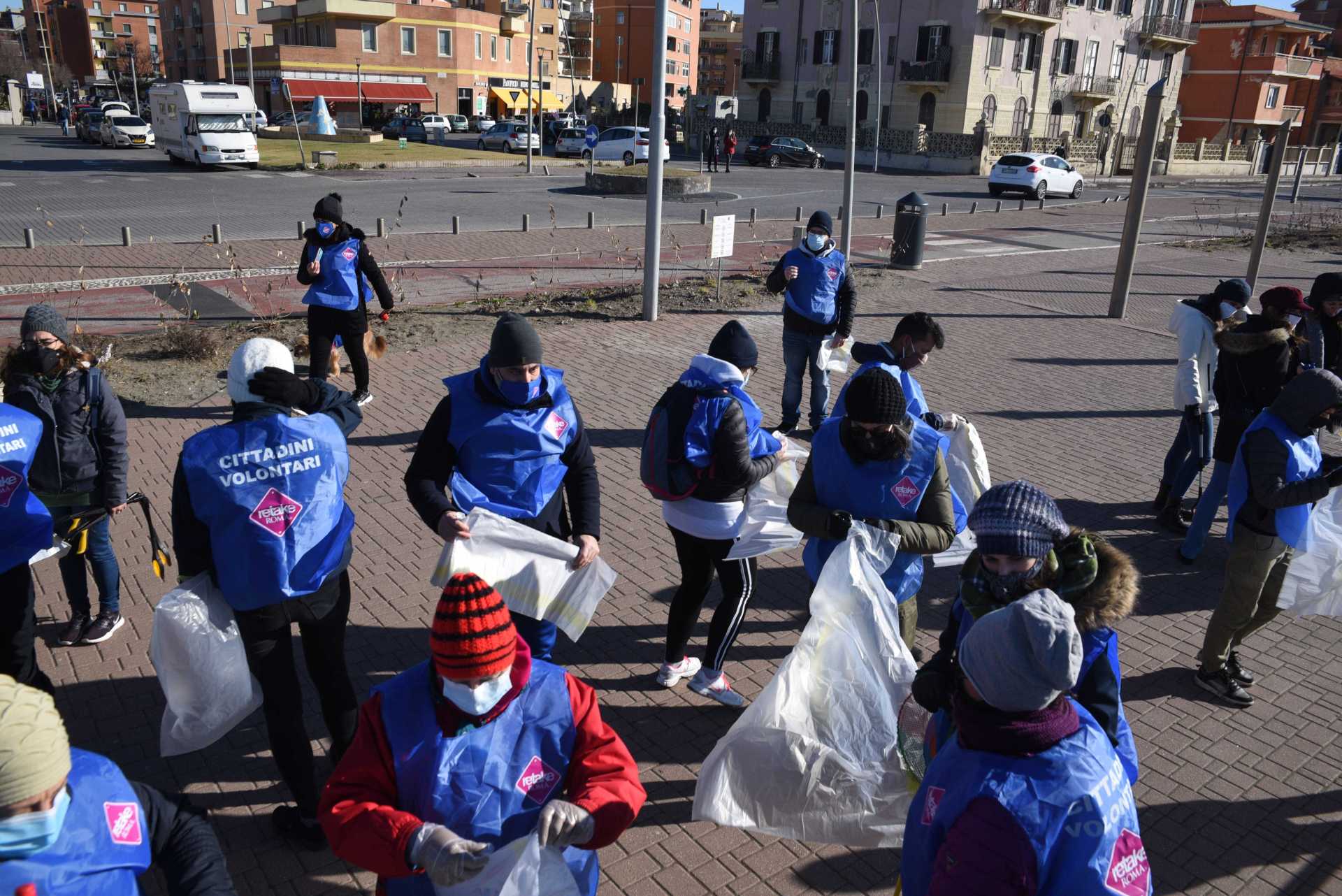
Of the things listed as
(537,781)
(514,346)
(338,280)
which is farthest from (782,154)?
(537,781)

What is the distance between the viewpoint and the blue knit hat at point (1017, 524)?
9.23ft

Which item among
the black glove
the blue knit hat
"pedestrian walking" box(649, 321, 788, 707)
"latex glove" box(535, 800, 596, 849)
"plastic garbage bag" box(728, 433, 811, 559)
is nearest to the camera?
"latex glove" box(535, 800, 596, 849)

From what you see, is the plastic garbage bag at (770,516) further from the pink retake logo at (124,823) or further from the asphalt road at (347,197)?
the asphalt road at (347,197)

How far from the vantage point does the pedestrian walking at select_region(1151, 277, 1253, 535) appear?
21.7 feet

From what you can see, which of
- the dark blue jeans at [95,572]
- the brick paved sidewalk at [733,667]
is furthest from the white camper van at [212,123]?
the dark blue jeans at [95,572]

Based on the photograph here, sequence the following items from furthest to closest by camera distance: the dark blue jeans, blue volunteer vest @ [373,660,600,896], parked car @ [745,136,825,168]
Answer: parked car @ [745,136,825,168] → the dark blue jeans → blue volunteer vest @ [373,660,600,896]

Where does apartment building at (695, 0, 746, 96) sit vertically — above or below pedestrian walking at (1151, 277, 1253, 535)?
above

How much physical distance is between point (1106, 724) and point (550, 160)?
41.4 m

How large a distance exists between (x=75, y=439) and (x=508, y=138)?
45.8 meters

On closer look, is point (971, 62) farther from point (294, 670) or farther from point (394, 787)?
point (394, 787)

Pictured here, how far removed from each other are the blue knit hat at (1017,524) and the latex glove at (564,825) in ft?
4.62

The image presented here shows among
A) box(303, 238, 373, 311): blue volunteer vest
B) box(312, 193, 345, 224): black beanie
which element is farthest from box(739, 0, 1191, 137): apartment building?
box(303, 238, 373, 311): blue volunteer vest

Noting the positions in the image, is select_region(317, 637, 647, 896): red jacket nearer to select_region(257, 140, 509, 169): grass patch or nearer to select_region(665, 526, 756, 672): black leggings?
select_region(665, 526, 756, 672): black leggings

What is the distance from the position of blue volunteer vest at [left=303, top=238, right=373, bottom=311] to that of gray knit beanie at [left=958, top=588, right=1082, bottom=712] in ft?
23.8
